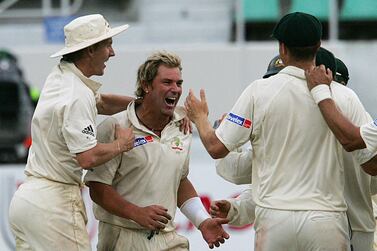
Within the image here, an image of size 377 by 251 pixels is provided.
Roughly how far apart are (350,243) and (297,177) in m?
0.54

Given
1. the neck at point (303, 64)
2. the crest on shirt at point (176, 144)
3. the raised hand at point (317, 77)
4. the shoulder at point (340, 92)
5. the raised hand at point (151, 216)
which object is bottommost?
the raised hand at point (151, 216)

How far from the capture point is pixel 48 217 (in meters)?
5.29

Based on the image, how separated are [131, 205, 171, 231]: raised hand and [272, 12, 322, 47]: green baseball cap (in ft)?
3.66

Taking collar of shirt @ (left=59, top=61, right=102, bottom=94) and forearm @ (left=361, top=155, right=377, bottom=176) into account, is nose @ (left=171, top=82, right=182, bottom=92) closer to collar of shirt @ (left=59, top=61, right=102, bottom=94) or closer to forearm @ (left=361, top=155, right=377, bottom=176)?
collar of shirt @ (left=59, top=61, right=102, bottom=94)

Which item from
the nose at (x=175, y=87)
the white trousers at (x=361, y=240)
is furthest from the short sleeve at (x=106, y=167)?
the white trousers at (x=361, y=240)

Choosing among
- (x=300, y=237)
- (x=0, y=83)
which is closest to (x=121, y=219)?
(x=300, y=237)

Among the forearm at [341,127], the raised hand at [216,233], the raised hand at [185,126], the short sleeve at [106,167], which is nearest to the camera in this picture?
the forearm at [341,127]

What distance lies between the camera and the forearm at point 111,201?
5492mm

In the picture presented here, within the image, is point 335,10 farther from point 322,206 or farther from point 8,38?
point 322,206

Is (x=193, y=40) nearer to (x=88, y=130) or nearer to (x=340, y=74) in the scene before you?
(x=340, y=74)

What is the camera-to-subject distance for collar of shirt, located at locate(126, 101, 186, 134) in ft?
18.5

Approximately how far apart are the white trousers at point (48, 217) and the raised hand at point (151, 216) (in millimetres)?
294

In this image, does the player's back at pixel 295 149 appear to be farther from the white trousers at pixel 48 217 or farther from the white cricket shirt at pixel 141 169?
the white trousers at pixel 48 217

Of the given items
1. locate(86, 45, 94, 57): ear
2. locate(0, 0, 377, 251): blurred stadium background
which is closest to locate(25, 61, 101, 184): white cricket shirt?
locate(86, 45, 94, 57): ear
